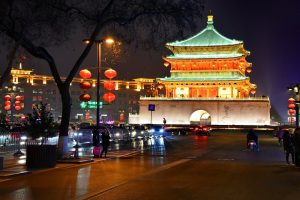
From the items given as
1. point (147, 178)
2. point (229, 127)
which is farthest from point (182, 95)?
point (147, 178)

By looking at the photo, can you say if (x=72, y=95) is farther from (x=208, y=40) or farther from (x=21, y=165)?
(x=21, y=165)

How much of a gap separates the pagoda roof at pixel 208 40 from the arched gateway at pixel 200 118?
1198 cm

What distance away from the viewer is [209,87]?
80562mm

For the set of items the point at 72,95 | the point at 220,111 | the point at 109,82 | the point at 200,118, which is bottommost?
the point at 200,118

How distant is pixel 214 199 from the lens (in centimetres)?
1102

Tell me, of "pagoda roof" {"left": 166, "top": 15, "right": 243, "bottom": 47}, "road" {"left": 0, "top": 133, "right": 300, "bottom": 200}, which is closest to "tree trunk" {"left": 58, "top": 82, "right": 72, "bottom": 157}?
"road" {"left": 0, "top": 133, "right": 300, "bottom": 200}

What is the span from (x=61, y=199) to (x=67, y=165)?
332 inches

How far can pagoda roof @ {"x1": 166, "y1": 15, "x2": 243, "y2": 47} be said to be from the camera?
266 feet

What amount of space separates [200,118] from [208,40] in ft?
48.2

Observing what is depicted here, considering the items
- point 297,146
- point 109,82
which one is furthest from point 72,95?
point 297,146

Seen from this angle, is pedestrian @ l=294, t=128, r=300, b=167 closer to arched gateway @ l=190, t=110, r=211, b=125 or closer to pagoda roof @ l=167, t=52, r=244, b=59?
pagoda roof @ l=167, t=52, r=244, b=59

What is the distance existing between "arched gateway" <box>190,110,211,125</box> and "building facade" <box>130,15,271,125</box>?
424mm

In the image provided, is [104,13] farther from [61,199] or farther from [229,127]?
[229,127]

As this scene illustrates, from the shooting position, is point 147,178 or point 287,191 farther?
point 147,178
